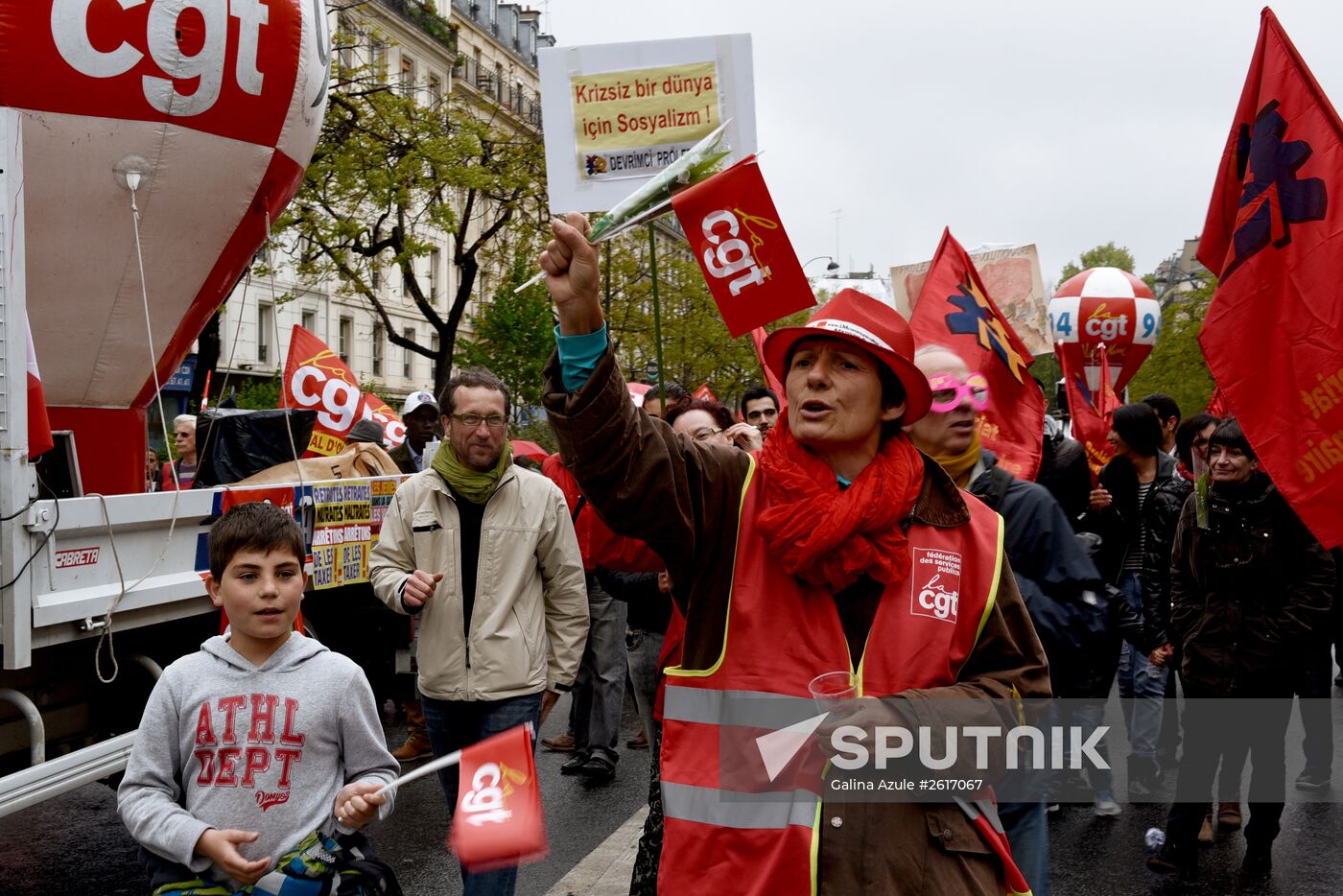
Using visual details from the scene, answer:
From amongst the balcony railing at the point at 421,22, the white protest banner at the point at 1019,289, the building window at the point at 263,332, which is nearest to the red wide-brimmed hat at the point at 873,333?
the white protest banner at the point at 1019,289

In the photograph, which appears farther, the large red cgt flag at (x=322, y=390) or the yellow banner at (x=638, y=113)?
the large red cgt flag at (x=322, y=390)

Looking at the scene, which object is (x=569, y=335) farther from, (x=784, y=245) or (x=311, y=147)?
(x=311, y=147)

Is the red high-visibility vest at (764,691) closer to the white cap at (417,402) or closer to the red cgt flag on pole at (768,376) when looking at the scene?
the red cgt flag on pole at (768,376)

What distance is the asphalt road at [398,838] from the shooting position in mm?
5789

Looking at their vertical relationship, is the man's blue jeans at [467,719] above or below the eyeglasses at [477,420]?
below

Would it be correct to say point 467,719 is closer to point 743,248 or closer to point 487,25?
point 743,248

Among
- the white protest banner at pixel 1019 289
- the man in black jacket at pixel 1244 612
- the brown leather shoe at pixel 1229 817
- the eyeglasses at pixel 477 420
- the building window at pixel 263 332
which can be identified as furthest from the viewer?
the building window at pixel 263 332

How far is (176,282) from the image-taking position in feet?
22.2

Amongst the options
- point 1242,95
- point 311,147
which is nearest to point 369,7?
point 311,147

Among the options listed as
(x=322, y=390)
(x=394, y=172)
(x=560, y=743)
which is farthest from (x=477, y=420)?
(x=394, y=172)

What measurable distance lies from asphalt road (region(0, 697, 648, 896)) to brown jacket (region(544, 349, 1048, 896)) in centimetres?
333

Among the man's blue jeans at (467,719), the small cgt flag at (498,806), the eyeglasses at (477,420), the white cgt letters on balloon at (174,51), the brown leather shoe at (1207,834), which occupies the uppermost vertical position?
the white cgt letters on balloon at (174,51)

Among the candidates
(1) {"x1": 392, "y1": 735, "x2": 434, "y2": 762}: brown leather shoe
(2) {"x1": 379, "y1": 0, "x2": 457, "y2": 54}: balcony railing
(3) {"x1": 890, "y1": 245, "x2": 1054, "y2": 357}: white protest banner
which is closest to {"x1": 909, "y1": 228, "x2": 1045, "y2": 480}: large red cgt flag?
(3) {"x1": 890, "y1": 245, "x2": 1054, "y2": 357}: white protest banner

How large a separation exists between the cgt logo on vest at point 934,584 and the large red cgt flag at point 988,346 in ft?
8.08
